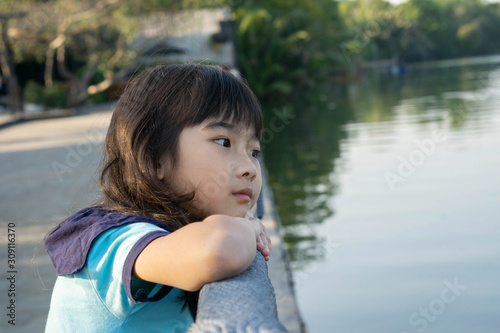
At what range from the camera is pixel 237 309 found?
73 cm

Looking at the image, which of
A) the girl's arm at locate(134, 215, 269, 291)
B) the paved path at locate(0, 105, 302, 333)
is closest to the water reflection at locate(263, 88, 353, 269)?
the paved path at locate(0, 105, 302, 333)

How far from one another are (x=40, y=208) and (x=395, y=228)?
375 centimetres

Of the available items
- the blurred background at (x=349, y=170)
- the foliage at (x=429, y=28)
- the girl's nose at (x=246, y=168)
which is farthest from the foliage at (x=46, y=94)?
the foliage at (x=429, y=28)

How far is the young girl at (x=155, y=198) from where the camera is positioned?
110 centimetres

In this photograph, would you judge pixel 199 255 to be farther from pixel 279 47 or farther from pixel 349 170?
pixel 279 47

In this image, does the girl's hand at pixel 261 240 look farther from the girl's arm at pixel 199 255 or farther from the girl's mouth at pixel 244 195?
the girl's arm at pixel 199 255

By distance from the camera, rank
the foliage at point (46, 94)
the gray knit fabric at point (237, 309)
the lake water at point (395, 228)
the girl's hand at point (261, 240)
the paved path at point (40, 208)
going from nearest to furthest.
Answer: the gray knit fabric at point (237, 309) < the girl's hand at point (261, 240) < the paved path at point (40, 208) < the lake water at point (395, 228) < the foliage at point (46, 94)

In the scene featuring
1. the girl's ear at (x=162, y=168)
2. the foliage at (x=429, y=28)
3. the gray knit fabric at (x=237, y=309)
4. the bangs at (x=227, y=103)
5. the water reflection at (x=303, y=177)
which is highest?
the bangs at (x=227, y=103)

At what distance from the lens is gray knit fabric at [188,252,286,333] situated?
689mm

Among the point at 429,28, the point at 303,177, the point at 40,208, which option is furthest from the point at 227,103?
the point at 429,28

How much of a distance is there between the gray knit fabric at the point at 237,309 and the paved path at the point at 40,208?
71cm

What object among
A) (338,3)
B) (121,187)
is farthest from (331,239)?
→ (338,3)

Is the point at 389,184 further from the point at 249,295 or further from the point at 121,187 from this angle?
the point at 249,295

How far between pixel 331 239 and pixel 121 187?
4.65 m
